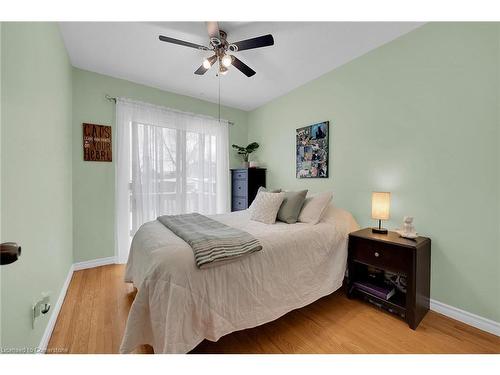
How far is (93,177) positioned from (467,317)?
4.23 m

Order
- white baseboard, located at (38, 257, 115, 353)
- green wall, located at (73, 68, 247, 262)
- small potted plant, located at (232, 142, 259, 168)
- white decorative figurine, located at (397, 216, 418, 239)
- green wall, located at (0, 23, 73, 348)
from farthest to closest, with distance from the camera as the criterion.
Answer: small potted plant, located at (232, 142, 259, 168) → green wall, located at (73, 68, 247, 262) → white decorative figurine, located at (397, 216, 418, 239) → white baseboard, located at (38, 257, 115, 353) → green wall, located at (0, 23, 73, 348)

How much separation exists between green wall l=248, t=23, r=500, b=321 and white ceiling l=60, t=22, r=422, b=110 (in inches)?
11.9

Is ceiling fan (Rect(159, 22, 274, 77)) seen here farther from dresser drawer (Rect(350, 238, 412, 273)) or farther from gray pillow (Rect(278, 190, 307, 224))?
dresser drawer (Rect(350, 238, 412, 273))

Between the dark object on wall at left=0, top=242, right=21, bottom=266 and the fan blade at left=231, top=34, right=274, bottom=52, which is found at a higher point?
the fan blade at left=231, top=34, right=274, bottom=52

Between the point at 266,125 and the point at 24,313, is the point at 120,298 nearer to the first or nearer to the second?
the point at 24,313

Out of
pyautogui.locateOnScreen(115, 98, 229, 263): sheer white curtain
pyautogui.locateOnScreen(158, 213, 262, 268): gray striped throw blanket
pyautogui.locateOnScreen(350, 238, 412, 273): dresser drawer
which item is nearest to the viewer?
pyautogui.locateOnScreen(158, 213, 262, 268): gray striped throw blanket

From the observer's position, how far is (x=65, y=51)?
2.27 metres

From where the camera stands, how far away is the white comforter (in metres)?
1.17

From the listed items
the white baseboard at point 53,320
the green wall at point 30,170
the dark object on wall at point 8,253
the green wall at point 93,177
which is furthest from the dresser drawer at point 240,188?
the dark object on wall at point 8,253

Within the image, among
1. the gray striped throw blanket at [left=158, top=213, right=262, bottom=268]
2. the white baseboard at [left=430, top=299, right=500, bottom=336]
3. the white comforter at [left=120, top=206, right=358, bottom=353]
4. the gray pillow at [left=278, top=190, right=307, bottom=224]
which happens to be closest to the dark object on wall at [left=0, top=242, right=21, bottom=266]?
the white comforter at [left=120, top=206, right=358, bottom=353]

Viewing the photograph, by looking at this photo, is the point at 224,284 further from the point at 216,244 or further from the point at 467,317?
the point at 467,317

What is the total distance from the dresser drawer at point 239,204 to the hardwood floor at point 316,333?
202cm

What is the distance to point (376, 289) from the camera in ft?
A: 6.15

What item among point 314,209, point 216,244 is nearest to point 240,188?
point 314,209
